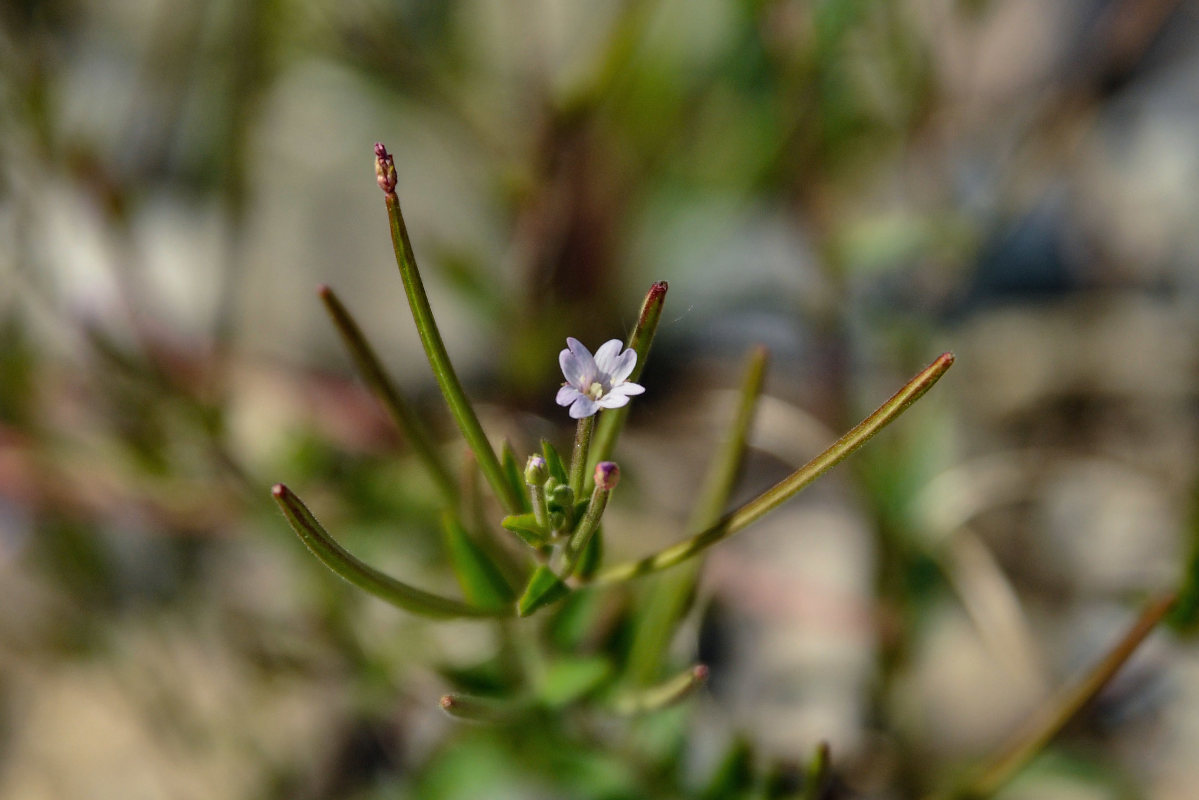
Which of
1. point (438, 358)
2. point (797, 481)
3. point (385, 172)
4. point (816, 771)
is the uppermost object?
point (385, 172)

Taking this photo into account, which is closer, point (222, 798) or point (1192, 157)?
point (222, 798)

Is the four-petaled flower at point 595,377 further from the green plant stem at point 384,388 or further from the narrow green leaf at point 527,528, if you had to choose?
the green plant stem at point 384,388

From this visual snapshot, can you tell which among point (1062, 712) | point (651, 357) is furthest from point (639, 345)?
point (651, 357)

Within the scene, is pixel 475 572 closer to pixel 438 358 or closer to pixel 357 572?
pixel 357 572

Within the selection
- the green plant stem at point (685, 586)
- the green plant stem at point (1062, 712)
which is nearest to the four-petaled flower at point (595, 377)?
the green plant stem at point (685, 586)

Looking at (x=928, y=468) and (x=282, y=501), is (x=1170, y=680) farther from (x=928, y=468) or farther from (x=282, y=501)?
(x=282, y=501)

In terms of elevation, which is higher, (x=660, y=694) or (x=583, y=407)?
(x=583, y=407)

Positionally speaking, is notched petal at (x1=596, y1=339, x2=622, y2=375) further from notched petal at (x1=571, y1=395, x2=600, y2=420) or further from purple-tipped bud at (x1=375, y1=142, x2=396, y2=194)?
purple-tipped bud at (x1=375, y1=142, x2=396, y2=194)

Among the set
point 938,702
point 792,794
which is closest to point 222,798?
point 792,794
